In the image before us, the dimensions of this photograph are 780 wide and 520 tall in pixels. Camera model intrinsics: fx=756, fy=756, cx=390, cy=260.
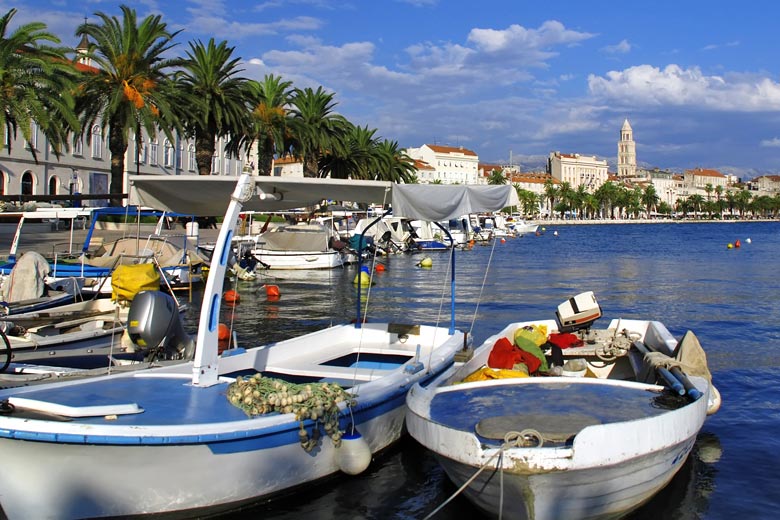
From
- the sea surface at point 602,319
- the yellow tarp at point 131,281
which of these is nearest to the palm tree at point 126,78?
the sea surface at point 602,319

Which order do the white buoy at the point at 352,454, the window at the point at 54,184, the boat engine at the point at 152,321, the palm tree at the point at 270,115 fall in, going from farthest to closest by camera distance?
the window at the point at 54,184 → the palm tree at the point at 270,115 → the boat engine at the point at 152,321 → the white buoy at the point at 352,454

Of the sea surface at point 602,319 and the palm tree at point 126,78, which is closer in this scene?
the sea surface at point 602,319

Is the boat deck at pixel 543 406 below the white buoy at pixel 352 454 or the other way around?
the other way around

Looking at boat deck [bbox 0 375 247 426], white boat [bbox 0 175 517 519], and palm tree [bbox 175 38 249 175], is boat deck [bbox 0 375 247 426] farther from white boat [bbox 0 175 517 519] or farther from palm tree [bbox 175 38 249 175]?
palm tree [bbox 175 38 249 175]

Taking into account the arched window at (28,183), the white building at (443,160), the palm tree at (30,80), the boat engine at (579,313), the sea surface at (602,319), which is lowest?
the sea surface at (602,319)

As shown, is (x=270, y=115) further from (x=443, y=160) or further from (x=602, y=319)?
(x=443, y=160)

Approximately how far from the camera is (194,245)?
29875 millimetres

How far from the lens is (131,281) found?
1684cm

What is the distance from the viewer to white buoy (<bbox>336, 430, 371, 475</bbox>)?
7.98 m

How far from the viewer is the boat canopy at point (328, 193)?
884 centimetres

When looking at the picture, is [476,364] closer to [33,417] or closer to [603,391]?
[603,391]

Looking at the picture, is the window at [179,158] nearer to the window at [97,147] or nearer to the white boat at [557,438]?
the window at [97,147]

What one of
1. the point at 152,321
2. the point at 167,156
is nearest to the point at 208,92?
the point at 152,321

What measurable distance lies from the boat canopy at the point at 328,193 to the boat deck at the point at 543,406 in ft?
7.37
